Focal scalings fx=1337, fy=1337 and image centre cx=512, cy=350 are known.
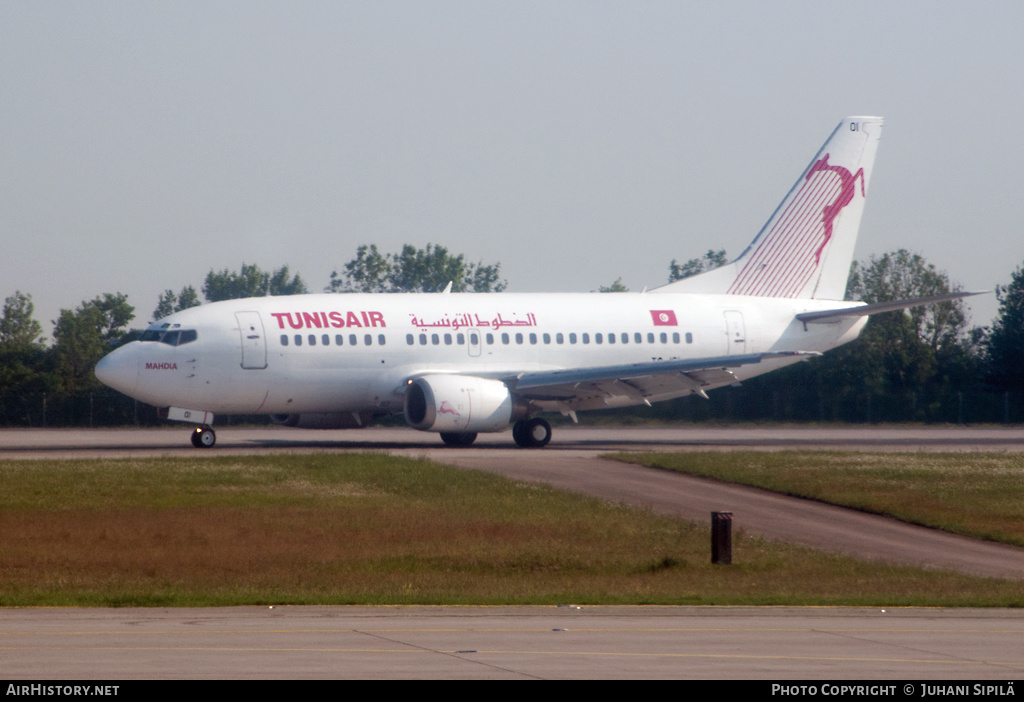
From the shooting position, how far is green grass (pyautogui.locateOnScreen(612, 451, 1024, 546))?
25.6m

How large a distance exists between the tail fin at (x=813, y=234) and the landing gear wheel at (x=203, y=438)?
54.0ft

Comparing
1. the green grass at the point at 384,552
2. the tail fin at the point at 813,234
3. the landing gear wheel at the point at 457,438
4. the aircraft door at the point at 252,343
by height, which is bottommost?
the green grass at the point at 384,552

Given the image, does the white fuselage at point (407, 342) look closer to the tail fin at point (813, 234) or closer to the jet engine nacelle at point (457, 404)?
the tail fin at point (813, 234)

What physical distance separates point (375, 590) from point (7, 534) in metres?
8.16

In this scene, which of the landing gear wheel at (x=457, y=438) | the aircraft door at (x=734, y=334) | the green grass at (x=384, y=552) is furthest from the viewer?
the aircraft door at (x=734, y=334)

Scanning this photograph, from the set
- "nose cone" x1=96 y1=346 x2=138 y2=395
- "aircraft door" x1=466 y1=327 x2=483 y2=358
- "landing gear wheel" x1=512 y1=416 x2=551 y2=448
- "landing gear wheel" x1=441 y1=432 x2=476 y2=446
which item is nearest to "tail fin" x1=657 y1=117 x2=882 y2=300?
"landing gear wheel" x1=512 y1=416 x2=551 y2=448

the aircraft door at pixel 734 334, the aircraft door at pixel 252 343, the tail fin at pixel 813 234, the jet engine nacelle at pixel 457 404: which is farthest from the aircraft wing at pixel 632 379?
the aircraft door at pixel 252 343

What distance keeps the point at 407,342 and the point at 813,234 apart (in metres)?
15.9

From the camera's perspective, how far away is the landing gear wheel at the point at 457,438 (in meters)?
Answer: 42.8

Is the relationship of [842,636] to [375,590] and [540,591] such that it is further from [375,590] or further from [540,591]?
[375,590]

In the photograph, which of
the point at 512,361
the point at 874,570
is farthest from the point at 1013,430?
the point at 874,570

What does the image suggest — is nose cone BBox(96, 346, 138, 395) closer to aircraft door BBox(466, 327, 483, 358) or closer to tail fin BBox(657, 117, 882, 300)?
aircraft door BBox(466, 327, 483, 358)

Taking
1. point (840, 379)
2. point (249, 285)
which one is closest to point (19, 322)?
point (249, 285)

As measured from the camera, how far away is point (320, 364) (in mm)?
40062
